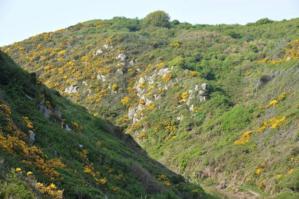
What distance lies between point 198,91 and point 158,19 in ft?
141

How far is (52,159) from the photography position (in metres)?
15.6

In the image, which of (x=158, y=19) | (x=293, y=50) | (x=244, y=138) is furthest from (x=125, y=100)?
(x=158, y=19)

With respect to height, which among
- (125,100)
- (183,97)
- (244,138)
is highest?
(183,97)

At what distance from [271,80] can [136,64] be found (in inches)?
788

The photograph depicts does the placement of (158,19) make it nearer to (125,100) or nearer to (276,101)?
(125,100)

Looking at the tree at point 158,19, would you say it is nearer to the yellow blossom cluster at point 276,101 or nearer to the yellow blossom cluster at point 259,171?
the yellow blossom cluster at point 276,101

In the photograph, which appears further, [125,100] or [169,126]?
[125,100]

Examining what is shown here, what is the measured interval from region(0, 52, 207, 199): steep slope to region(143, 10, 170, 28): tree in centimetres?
A: 6898

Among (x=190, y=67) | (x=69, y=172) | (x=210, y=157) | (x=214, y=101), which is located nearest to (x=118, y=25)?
(x=190, y=67)

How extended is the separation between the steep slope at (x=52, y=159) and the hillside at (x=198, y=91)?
11.7m

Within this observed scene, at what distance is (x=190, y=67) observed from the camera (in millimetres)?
60781

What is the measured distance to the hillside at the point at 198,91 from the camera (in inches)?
1470

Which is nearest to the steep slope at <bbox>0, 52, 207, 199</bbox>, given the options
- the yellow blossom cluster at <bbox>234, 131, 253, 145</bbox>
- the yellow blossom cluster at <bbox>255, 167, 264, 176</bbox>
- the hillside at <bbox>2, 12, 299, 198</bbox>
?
the yellow blossom cluster at <bbox>255, 167, 264, 176</bbox>

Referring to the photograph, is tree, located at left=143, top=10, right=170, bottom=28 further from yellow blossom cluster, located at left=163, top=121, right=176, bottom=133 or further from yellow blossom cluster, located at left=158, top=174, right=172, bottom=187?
yellow blossom cluster, located at left=158, top=174, right=172, bottom=187
